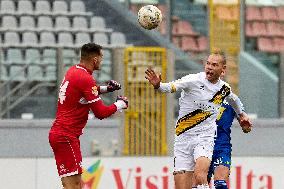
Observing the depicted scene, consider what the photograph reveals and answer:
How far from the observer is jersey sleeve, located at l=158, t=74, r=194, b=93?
906 cm

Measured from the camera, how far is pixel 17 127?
45.8ft

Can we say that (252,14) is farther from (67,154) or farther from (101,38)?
(67,154)

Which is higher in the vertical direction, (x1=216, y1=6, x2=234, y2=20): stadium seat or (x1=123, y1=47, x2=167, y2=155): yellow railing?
(x1=216, y1=6, x2=234, y2=20): stadium seat

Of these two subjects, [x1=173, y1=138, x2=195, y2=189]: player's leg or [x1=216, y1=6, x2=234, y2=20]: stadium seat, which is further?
[x1=216, y1=6, x2=234, y2=20]: stadium seat

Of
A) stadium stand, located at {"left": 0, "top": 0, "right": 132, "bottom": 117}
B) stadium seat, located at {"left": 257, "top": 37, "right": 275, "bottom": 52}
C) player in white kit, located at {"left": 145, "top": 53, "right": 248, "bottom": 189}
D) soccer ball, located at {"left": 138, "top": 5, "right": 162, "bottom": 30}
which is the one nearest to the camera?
player in white kit, located at {"left": 145, "top": 53, "right": 248, "bottom": 189}

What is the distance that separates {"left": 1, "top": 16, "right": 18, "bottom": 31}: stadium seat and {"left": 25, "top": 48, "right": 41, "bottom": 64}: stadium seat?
1749 mm

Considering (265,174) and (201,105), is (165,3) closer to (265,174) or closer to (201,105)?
(265,174)

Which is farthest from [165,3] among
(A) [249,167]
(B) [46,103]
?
(A) [249,167]

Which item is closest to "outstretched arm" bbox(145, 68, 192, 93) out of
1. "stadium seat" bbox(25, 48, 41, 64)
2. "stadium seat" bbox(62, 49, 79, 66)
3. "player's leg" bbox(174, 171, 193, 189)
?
"player's leg" bbox(174, 171, 193, 189)

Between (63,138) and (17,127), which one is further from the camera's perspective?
(17,127)

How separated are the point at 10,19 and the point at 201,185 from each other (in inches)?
334

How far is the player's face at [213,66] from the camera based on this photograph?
30.7 ft

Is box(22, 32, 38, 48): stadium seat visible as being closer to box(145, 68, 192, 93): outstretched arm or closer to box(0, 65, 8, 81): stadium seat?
box(0, 65, 8, 81): stadium seat

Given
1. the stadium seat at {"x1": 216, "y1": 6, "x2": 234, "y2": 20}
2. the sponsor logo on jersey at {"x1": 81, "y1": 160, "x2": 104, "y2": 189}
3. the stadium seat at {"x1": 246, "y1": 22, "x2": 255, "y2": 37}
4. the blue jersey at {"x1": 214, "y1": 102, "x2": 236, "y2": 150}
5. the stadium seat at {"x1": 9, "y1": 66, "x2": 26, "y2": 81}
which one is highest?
the stadium seat at {"x1": 216, "y1": 6, "x2": 234, "y2": 20}
